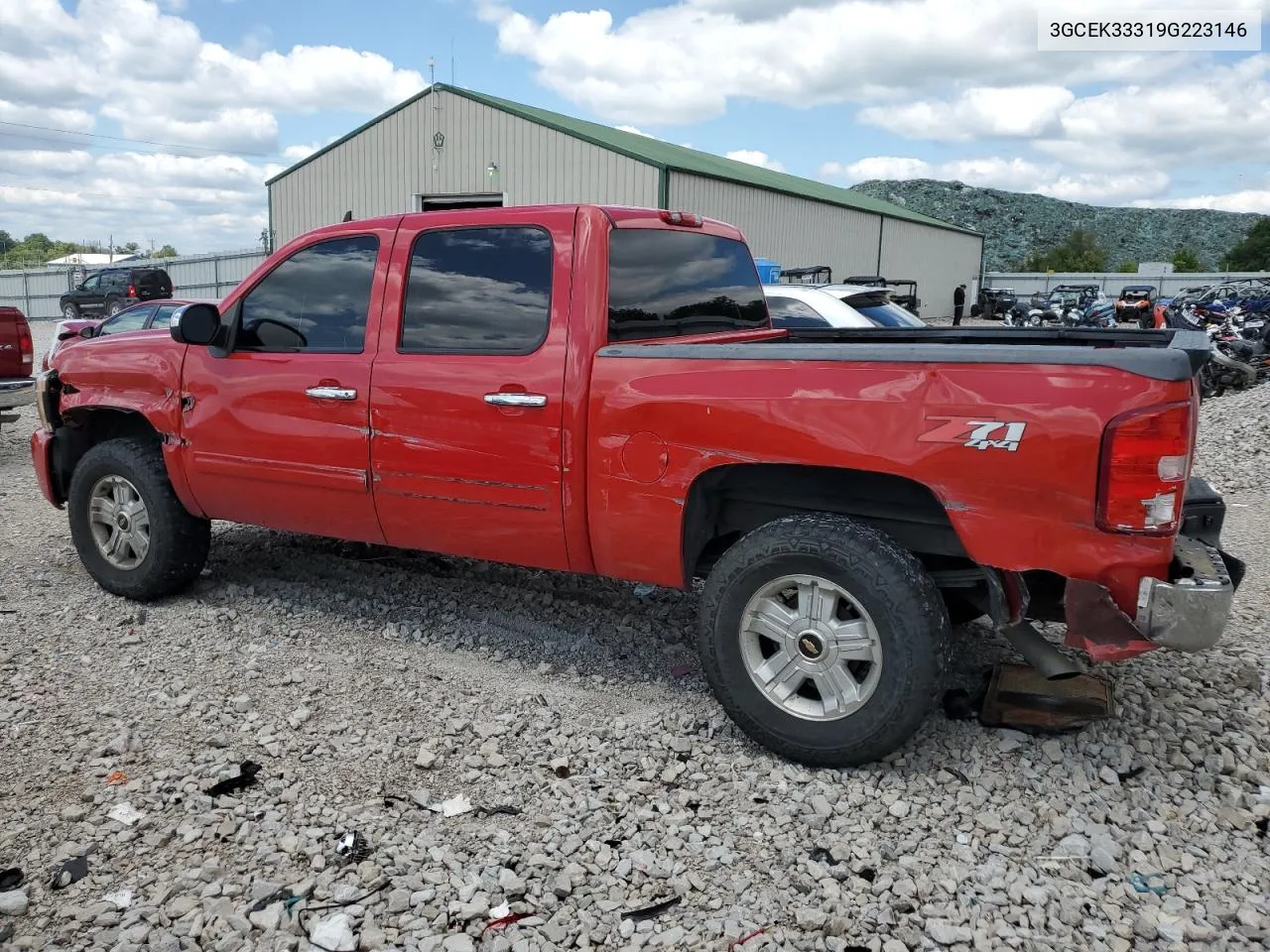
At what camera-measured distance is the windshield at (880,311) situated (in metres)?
9.40

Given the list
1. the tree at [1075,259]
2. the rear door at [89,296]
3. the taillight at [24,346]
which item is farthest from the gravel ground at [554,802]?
the tree at [1075,259]

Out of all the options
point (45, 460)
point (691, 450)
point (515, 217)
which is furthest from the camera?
point (45, 460)

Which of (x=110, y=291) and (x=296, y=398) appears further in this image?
(x=110, y=291)

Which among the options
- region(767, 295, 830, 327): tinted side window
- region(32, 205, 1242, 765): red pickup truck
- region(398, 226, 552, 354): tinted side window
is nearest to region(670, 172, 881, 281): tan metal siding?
region(767, 295, 830, 327): tinted side window

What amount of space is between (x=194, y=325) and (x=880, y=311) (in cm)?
667

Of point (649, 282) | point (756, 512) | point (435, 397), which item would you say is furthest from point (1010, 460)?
point (435, 397)

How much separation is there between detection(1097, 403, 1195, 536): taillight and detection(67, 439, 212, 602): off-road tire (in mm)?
4394

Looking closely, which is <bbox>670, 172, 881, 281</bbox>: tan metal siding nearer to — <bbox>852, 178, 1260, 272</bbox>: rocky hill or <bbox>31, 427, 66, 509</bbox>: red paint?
<bbox>31, 427, 66, 509</bbox>: red paint

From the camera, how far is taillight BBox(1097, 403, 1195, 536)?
300cm

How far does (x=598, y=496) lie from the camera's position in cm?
397

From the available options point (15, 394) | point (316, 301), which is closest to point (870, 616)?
point (316, 301)

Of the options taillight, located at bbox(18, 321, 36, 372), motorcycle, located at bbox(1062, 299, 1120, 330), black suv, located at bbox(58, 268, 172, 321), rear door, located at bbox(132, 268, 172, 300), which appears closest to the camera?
taillight, located at bbox(18, 321, 36, 372)

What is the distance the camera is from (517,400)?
13.3 feet

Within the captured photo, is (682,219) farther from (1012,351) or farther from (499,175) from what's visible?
(499,175)
